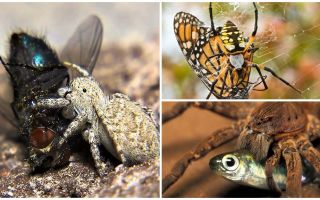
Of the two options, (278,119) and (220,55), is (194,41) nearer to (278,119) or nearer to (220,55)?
(220,55)

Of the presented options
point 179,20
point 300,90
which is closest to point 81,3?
point 179,20

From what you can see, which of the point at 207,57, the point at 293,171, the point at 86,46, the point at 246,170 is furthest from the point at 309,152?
the point at 86,46

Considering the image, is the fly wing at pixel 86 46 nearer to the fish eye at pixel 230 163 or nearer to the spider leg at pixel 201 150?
the spider leg at pixel 201 150

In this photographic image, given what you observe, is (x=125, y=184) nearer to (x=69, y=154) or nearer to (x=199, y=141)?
(x=69, y=154)

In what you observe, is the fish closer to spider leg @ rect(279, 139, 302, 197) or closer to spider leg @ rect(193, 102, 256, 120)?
spider leg @ rect(279, 139, 302, 197)

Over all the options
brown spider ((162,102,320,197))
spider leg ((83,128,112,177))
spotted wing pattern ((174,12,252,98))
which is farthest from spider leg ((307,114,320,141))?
spider leg ((83,128,112,177))
